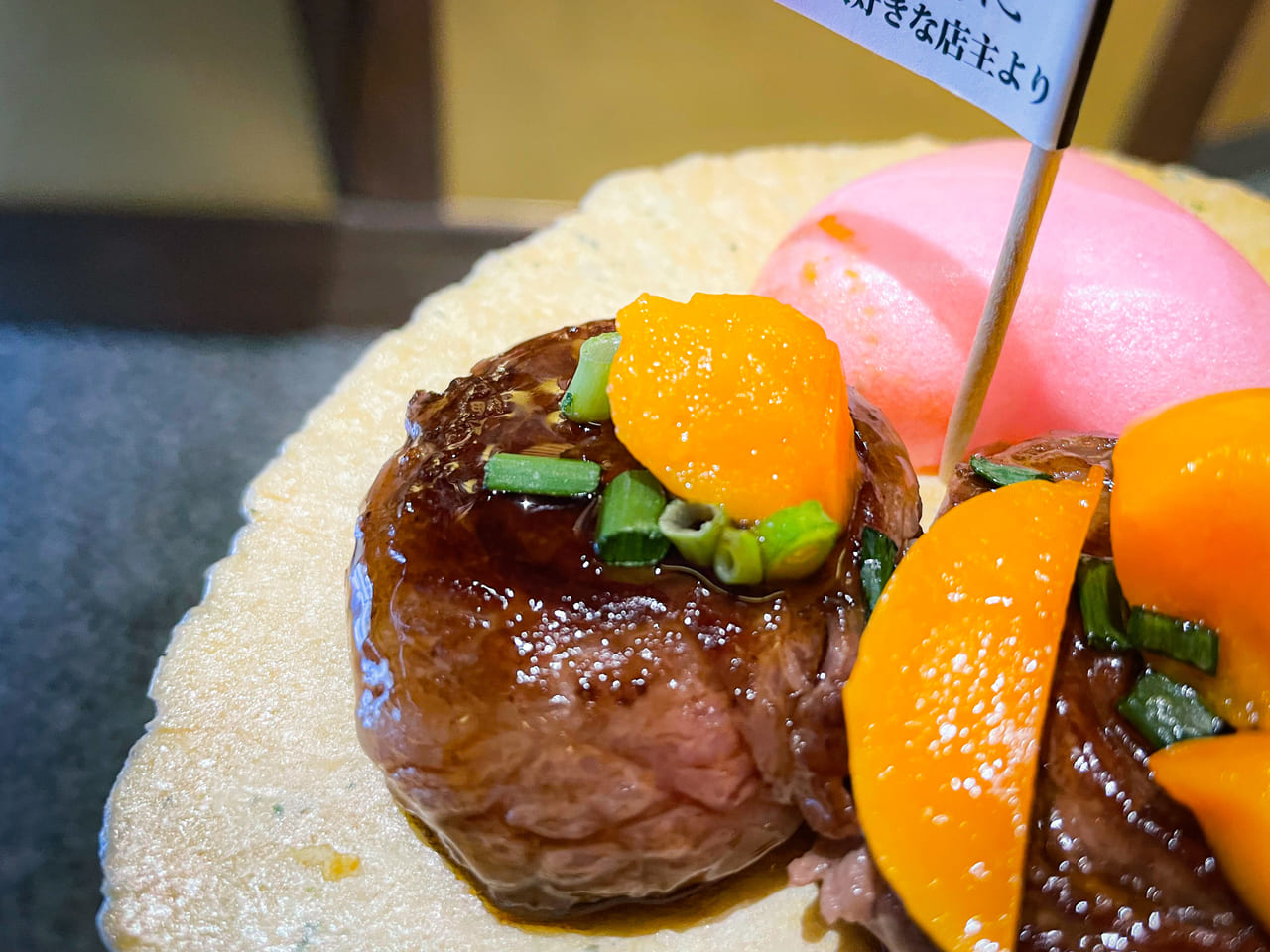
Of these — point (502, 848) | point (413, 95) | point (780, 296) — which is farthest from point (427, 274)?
point (502, 848)

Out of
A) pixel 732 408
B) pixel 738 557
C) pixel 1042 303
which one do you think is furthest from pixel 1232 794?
pixel 1042 303

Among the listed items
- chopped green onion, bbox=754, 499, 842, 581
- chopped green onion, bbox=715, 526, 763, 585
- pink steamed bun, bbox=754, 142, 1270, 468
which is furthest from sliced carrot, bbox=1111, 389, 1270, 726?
pink steamed bun, bbox=754, 142, 1270, 468

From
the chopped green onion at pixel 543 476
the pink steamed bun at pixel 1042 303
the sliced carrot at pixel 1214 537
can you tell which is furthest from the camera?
the pink steamed bun at pixel 1042 303

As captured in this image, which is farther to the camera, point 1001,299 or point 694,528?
point 1001,299

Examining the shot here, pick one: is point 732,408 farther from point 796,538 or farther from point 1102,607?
point 1102,607

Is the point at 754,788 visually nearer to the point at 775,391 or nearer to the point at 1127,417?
the point at 775,391

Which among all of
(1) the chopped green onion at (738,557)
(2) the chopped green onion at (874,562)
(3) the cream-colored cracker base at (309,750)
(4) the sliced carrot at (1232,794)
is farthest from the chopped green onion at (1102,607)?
(3) the cream-colored cracker base at (309,750)

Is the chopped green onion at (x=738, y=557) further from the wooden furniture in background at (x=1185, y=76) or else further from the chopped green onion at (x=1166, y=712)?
the wooden furniture in background at (x=1185, y=76)
